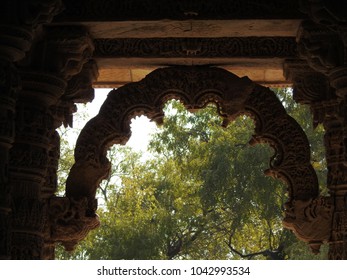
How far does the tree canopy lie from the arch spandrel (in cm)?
1326

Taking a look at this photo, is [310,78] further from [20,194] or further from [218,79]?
[20,194]

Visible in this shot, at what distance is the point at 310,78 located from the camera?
982 cm

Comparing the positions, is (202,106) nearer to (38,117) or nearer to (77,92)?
(77,92)

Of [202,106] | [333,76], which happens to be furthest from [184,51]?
[333,76]

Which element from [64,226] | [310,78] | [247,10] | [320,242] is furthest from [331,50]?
[64,226]

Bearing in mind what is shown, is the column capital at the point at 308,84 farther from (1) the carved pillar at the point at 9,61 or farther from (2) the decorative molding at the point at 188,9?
(1) the carved pillar at the point at 9,61

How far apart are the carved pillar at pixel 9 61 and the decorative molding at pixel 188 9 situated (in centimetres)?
135

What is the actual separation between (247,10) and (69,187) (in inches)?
106

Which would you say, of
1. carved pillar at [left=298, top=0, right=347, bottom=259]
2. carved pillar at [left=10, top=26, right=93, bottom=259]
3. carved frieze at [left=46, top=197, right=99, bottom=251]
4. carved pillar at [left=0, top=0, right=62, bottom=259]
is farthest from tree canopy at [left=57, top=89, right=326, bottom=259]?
carved pillar at [left=0, top=0, right=62, bottom=259]

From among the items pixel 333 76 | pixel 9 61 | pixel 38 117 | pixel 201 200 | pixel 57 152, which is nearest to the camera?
pixel 9 61

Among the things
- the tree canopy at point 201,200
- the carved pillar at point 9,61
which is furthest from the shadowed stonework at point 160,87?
the tree canopy at point 201,200

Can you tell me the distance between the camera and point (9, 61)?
6805mm

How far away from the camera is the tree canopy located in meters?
24.6

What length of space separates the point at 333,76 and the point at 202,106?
2418 millimetres
